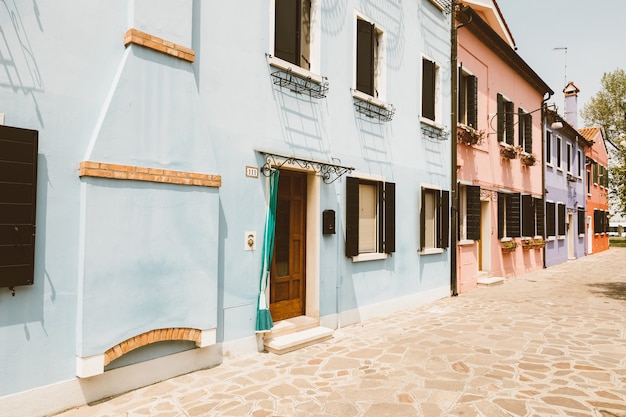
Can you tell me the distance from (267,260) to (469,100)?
9463mm

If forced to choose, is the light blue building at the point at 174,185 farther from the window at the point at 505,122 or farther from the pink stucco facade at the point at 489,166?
the window at the point at 505,122


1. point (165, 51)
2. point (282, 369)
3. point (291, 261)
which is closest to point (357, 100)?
point (291, 261)

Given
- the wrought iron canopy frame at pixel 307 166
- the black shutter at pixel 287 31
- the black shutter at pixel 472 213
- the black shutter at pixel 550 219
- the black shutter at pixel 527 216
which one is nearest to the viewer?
the wrought iron canopy frame at pixel 307 166

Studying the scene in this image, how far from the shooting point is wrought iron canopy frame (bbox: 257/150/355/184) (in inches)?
241

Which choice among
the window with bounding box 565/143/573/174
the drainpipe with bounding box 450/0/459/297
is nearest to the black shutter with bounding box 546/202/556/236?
the window with bounding box 565/143/573/174

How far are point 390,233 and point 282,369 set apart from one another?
4.08 meters

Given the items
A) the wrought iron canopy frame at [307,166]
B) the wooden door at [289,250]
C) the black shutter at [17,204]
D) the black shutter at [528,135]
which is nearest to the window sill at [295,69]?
the wrought iron canopy frame at [307,166]

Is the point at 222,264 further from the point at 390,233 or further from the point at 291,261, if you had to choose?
the point at 390,233

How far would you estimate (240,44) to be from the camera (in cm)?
580

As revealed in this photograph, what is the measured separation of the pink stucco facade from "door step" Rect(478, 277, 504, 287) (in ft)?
0.61

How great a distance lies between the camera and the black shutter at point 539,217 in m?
17.2

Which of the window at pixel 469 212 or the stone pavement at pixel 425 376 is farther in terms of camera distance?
the window at pixel 469 212

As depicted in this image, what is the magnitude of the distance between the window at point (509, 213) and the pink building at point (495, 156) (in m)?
0.03

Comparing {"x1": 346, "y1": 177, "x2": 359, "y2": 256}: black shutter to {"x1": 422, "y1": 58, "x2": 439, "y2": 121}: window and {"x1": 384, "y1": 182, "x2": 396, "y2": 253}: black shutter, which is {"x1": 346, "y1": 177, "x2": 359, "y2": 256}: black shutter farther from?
{"x1": 422, "y1": 58, "x2": 439, "y2": 121}: window
